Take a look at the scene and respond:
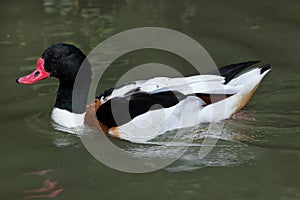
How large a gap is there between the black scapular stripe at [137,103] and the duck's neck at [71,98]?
0.53m

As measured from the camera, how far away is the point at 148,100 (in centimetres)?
604

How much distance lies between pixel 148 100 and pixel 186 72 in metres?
1.89

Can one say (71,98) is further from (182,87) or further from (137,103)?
(182,87)

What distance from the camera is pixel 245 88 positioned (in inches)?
250

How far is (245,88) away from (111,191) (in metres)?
2.02

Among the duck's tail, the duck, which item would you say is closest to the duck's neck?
the duck

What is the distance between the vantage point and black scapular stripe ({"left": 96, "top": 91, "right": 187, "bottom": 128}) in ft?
19.8

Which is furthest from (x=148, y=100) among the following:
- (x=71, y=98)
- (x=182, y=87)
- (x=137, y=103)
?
(x=71, y=98)

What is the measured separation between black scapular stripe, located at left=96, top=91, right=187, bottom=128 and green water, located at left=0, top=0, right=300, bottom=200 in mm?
313

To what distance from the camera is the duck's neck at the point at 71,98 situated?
21.4ft

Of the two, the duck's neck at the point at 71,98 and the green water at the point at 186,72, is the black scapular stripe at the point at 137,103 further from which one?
the duck's neck at the point at 71,98

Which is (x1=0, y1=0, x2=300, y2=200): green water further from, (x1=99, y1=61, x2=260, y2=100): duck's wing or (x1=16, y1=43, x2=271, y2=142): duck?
(x1=99, y1=61, x2=260, y2=100): duck's wing

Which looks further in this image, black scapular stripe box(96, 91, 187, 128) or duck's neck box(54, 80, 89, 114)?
duck's neck box(54, 80, 89, 114)

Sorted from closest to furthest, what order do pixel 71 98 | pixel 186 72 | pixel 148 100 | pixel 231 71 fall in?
pixel 148 100 < pixel 231 71 < pixel 71 98 < pixel 186 72
